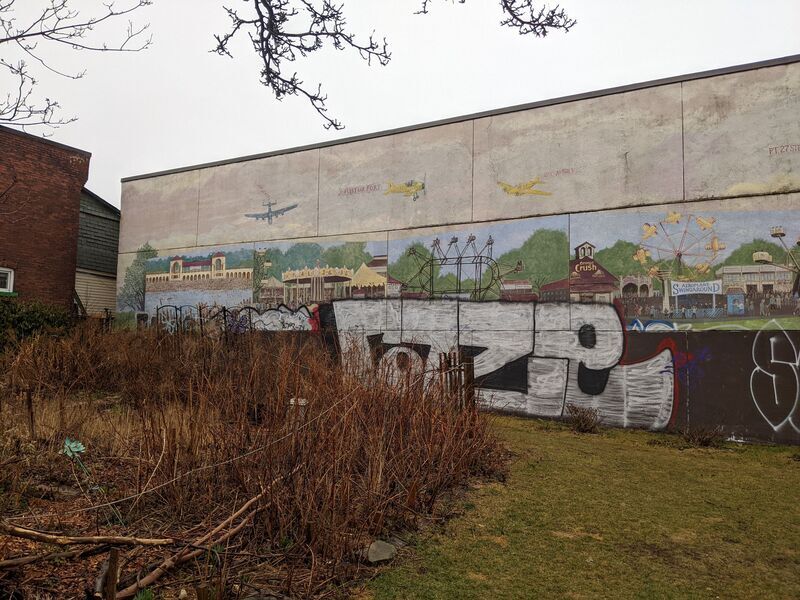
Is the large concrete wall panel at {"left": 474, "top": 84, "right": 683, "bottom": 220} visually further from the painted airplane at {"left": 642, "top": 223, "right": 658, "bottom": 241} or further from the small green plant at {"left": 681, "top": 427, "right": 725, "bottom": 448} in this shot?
the small green plant at {"left": 681, "top": 427, "right": 725, "bottom": 448}

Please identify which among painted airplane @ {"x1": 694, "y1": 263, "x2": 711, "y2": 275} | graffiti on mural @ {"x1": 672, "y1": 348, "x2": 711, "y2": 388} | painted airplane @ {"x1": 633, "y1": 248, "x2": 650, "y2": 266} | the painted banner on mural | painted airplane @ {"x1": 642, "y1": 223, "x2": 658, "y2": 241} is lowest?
graffiti on mural @ {"x1": 672, "y1": 348, "x2": 711, "y2": 388}

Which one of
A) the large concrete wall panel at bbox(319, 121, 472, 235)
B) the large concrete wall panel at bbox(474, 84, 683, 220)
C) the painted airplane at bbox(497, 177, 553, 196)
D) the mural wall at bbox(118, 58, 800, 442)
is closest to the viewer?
the mural wall at bbox(118, 58, 800, 442)

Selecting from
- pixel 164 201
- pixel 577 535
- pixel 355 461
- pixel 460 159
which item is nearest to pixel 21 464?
pixel 355 461

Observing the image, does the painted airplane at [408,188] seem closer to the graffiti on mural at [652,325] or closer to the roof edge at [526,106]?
the roof edge at [526,106]

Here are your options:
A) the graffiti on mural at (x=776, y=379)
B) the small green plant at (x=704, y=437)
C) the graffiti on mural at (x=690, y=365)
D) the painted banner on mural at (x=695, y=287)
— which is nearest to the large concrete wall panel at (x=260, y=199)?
the painted banner on mural at (x=695, y=287)

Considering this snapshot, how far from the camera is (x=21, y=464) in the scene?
4.52m

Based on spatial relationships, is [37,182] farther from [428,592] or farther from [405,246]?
[428,592]

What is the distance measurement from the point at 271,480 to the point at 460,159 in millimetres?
9160

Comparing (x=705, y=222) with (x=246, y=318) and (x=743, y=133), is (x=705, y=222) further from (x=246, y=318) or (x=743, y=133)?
(x=246, y=318)

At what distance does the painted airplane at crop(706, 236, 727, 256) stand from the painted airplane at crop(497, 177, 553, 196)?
9.20 ft

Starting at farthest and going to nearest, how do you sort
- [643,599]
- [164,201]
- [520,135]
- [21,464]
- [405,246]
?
[164,201] < [405,246] < [520,135] < [21,464] < [643,599]

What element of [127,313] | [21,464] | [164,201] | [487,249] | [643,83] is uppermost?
[643,83]

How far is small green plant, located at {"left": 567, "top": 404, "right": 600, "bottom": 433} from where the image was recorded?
9.77m

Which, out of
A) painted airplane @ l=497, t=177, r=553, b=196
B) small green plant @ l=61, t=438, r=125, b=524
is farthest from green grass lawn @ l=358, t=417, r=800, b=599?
painted airplane @ l=497, t=177, r=553, b=196
